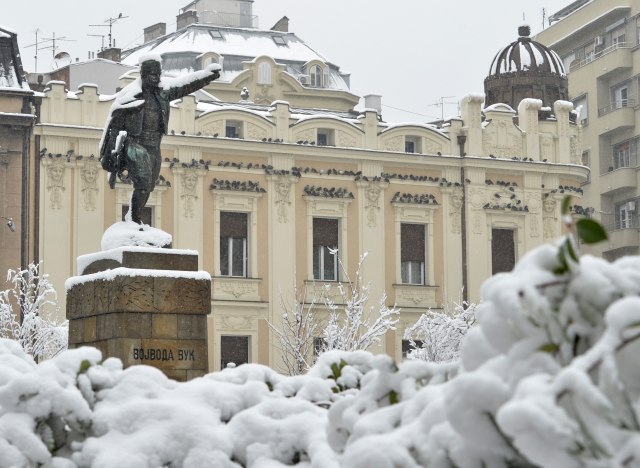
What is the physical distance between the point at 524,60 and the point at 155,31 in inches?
627

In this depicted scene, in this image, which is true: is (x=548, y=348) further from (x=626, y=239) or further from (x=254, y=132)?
(x=626, y=239)

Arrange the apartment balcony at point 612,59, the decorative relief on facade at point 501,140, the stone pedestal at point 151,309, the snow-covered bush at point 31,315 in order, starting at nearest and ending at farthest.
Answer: the stone pedestal at point 151,309, the snow-covered bush at point 31,315, the decorative relief on facade at point 501,140, the apartment balcony at point 612,59

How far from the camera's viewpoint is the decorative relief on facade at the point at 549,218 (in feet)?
129

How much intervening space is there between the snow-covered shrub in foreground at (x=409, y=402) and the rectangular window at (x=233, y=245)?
2936 centimetres

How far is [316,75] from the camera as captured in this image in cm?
4634

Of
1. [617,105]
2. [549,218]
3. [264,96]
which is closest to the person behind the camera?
[549,218]

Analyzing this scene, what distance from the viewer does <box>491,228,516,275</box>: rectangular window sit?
39.0 meters

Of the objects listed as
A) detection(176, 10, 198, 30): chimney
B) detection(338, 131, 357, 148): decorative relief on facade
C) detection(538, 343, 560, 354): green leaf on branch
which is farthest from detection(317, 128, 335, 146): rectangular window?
detection(538, 343, 560, 354): green leaf on branch

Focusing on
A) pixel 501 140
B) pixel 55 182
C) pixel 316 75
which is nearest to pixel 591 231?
pixel 55 182

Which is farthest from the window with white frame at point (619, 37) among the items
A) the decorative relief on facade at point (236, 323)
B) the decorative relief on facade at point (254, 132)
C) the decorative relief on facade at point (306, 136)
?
the decorative relief on facade at point (236, 323)

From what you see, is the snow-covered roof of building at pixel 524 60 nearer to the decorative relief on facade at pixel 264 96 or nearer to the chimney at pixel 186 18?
the decorative relief on facade at pixel 264 96

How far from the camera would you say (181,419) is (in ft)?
20.8

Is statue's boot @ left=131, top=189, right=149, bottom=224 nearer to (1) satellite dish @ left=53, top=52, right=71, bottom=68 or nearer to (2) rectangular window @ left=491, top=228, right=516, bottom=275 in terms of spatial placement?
(2) rectangular window @ left=491, top=228, right=516, bottom=275

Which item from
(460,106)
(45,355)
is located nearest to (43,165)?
(45,355)
